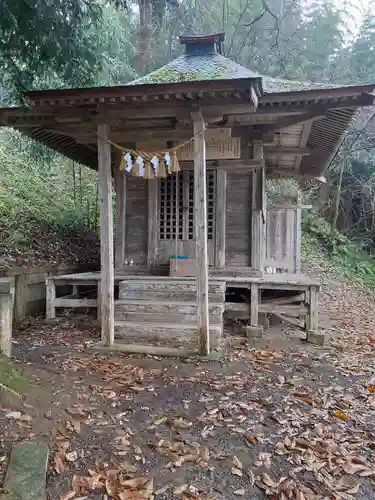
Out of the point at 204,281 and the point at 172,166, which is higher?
the point at 172,166

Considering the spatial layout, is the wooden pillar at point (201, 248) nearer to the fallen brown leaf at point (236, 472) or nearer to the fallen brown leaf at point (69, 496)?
the fallen brown leaf at point (236, 472)

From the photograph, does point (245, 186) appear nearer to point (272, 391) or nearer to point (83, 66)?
point (83, 66)

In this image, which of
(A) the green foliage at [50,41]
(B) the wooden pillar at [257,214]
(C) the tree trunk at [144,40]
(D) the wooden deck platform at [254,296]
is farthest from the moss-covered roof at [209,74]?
(C) the tree trunk at [144,40]

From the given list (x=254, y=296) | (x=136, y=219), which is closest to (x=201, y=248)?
(x=254, y=296)

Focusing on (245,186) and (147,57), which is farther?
(147,57)

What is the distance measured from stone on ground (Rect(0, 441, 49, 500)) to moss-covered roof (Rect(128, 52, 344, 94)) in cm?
438

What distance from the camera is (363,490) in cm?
286

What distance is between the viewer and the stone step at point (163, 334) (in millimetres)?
5809

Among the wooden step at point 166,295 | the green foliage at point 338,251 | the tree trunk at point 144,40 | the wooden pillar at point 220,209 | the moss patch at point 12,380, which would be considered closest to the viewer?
the moss patch at point 12,380

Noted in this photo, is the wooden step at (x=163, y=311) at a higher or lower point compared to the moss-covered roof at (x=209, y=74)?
lower

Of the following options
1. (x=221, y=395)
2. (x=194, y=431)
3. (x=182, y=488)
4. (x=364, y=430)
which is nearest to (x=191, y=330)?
(x=221, y=395)

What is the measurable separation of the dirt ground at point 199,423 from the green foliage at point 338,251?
37.3ft

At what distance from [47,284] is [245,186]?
4222mm

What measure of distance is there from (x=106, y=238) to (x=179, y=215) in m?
2.51
